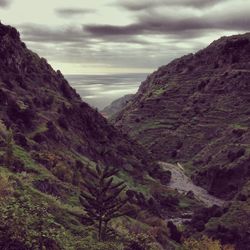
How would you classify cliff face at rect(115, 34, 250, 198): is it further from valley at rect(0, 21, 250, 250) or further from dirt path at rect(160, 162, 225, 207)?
dirt path at rect(160, 162, 225, 207)

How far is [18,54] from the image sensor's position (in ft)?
371

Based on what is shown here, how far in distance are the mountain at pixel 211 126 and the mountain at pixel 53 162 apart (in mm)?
18078

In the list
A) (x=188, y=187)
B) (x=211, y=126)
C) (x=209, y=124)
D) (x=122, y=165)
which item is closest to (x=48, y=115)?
(x=122, y=165)

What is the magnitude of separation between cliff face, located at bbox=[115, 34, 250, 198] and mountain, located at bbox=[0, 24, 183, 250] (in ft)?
63.1

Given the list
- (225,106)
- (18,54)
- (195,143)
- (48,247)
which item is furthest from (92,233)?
Result: (225,106)

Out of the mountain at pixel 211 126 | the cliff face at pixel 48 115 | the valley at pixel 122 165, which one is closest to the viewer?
the valley at pixel 122 165

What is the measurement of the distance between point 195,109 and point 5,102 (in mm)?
102467

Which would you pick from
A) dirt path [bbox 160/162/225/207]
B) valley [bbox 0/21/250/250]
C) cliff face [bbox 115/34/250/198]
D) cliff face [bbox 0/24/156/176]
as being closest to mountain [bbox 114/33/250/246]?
cliff face [bbox 115/34/250/198]

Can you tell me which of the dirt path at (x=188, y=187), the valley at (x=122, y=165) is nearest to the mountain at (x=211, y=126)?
the valley at (x=122, y=165)

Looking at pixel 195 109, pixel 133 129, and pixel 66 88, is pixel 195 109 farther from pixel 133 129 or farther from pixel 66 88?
pixel 66 88

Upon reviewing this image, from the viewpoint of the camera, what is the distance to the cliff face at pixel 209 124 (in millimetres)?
131750

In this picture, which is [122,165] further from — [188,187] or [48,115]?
[48,115]

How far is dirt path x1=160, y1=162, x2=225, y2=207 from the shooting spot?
120250 millimetres

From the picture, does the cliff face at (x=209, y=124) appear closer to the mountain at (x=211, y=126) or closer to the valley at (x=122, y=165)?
the mountain at (x=211, y=126)
